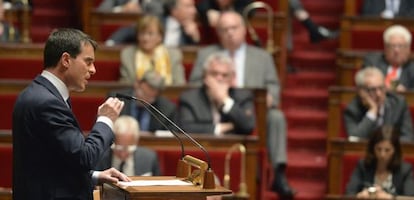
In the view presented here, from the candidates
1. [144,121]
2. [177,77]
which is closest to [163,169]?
[144,121]

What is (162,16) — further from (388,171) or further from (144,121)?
(388,171)

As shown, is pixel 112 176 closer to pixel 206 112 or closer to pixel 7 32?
pixel 206 112

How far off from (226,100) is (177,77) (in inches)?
24.0

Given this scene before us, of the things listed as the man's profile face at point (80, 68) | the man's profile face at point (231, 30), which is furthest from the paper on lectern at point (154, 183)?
the man's profile face at point (231, 30)

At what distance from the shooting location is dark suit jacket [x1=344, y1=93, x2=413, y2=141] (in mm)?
5777

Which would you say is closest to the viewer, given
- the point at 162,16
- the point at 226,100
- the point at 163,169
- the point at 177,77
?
the point at 163,169

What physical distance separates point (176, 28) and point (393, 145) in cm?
178

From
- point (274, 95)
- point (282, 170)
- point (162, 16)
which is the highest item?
point (162, 16)

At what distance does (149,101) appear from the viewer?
18.2ft

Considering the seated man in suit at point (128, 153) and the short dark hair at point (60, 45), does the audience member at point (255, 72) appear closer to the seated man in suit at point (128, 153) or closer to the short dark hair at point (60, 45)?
the seated man in suit at point (128, 153)

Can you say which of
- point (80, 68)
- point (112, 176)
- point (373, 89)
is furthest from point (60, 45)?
point (373, 89)

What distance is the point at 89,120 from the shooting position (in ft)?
18.6

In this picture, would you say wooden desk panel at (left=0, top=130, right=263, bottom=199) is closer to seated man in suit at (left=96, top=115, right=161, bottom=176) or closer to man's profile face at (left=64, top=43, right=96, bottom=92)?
seated man in suit at (left=96, top=115, right=161, bottom=176)

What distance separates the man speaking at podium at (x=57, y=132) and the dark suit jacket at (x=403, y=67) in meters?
3.49
